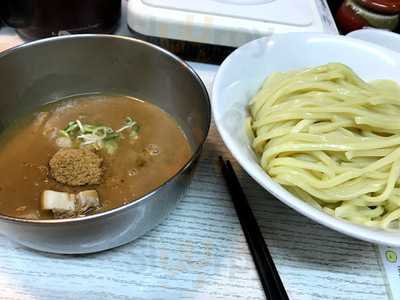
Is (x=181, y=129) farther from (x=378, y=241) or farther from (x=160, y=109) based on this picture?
(x=378, y=241)

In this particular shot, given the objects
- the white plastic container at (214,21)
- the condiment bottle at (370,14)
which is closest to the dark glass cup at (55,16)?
the white plastic container at (214,21)

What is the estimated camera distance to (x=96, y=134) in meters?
1.08

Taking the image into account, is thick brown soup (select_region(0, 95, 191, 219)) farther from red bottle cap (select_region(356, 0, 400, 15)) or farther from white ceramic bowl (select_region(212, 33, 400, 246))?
red bottle cap (select_region(356, 0, 400, 15))

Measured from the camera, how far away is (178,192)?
833 mm

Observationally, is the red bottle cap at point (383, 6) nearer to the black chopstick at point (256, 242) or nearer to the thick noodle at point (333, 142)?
the thick noodle at point (333, 142)

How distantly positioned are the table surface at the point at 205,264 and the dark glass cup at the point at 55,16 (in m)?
0.71

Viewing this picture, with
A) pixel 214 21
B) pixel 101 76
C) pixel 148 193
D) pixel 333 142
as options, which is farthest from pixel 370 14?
pixel 148 193

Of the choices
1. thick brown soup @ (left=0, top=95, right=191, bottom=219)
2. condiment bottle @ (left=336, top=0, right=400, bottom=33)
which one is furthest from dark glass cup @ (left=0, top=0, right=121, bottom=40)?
condiment bottle @ (left=336, top=0, right=400, bottom=33)

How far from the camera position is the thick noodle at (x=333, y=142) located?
→ 843 millimetres

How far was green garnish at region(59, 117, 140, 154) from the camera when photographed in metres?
1.06

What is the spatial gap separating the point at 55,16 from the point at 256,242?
92 cm

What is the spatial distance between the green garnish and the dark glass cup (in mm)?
388

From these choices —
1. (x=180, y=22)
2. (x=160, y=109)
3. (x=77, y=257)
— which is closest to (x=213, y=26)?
(x=180, y=22)

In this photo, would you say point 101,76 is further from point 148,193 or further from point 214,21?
point 148,193
